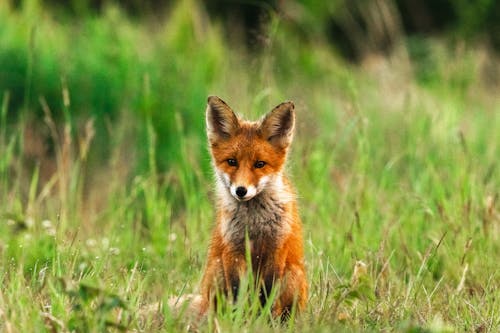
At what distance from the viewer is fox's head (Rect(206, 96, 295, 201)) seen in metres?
5.16

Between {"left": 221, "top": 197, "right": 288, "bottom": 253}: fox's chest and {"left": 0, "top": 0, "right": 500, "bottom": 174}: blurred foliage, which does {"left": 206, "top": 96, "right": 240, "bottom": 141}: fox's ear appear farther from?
{"left": 0, "top": 0, "right": 500, "bottom": 174}: blurred foliage

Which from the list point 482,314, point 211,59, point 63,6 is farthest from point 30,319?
point 63,6

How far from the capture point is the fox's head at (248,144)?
5.16 m

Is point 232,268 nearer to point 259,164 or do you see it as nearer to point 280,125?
point 259,164

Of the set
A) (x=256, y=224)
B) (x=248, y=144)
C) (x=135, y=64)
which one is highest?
(x=135, y=64)

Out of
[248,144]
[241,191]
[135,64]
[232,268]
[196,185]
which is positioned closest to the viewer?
[241,191]

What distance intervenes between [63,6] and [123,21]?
12.7ft

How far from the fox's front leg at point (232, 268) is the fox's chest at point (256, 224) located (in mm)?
44

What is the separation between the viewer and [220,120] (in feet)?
17.7

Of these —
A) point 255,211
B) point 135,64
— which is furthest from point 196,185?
point 255,211

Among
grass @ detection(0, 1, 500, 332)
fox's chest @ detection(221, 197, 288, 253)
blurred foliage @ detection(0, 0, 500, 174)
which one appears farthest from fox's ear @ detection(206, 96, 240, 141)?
blurred foliage @ detection(0, 0, 500, 174)

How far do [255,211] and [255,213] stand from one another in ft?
0.04

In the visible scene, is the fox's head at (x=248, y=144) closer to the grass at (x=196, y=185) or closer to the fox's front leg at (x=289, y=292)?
the fox's front leg at (x=289, y=292)

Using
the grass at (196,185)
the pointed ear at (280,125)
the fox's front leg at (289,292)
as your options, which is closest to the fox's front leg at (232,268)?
the fox's front leg at (289,292)
